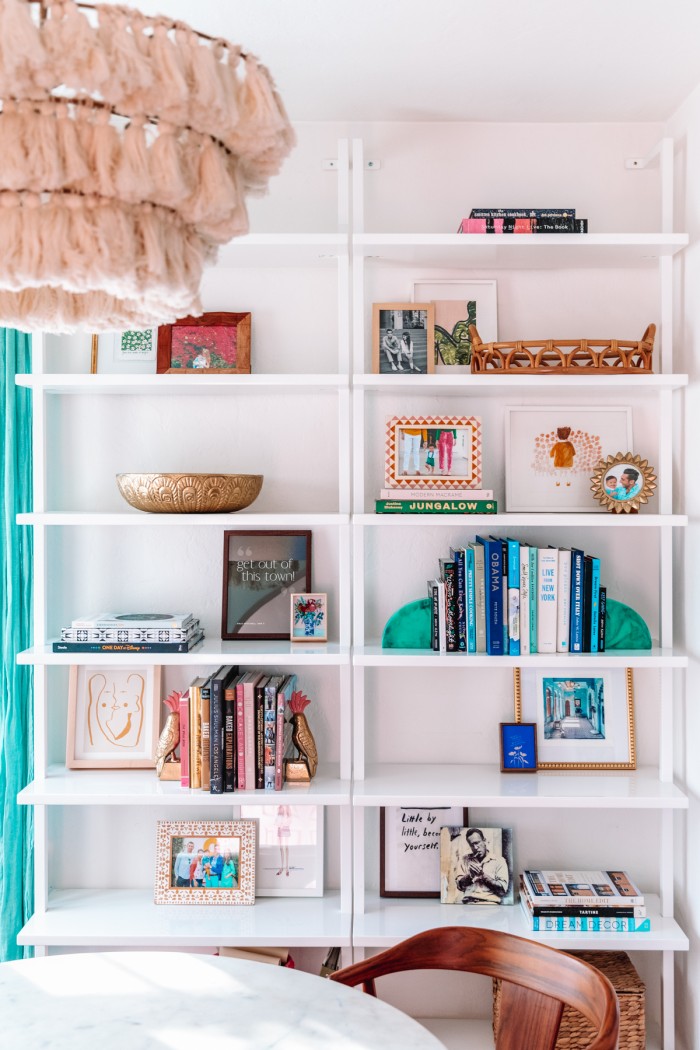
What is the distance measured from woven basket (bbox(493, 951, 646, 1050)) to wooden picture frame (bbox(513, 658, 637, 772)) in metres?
0.50

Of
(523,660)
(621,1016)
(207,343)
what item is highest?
(207,343)

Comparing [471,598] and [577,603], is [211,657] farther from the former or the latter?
[577,603]

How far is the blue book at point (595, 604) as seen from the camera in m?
2.28

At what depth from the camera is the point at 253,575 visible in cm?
246

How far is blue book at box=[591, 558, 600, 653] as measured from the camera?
7.47 feet

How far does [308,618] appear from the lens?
2400mm

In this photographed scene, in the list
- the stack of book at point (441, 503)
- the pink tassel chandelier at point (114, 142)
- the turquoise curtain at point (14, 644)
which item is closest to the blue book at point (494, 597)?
the stack of book at point (441, 503)

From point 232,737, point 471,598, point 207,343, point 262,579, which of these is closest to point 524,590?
point 471,598

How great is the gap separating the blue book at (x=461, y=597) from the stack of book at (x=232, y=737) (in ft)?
1.59

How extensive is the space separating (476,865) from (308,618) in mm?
800

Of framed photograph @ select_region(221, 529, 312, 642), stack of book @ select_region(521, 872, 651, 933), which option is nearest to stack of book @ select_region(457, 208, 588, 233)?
framed photograph @ select_region(221, 529, 312, 642)

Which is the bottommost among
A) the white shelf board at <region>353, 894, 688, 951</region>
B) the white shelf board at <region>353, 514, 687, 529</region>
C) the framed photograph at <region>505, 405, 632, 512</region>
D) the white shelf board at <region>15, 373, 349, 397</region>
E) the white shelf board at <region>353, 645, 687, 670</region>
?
the white shelf board at <region>353, 894, 688, 951</region>

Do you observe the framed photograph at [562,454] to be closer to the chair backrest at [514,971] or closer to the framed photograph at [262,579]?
the framed photograph at [262,579]

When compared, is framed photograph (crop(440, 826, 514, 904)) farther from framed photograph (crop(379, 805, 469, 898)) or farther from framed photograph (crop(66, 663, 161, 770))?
framed photograph (crop(66, 663, 161, 770))
